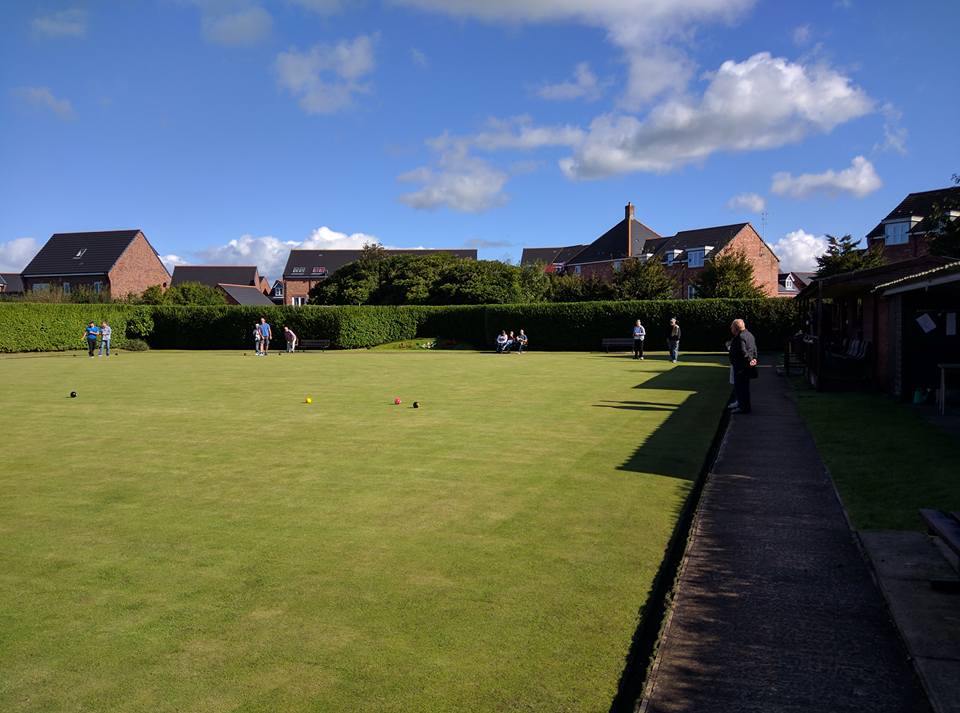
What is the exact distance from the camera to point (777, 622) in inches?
164

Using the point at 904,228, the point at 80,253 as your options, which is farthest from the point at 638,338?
the point at 80,253

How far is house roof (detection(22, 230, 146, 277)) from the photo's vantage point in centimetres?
7546

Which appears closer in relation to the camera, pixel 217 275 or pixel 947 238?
pixel 947 238

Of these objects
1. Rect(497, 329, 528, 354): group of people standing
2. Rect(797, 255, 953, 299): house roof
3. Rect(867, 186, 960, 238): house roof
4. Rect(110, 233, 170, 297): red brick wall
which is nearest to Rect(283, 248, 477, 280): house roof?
Rect(110, 233, 170, 297): red brick wall

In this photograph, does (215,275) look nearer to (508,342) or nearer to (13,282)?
(13,282)

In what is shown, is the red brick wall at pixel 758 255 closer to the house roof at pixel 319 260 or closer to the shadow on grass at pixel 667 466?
the house roof at pixel 319 260

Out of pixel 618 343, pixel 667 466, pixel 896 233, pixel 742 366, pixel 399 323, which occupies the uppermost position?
pixel 896 233

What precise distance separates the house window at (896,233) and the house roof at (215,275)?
3209 inches

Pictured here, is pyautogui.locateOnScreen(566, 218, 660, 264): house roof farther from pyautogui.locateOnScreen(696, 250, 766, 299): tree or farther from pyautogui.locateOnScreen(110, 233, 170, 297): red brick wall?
pyautogui.locateOnScreen(110, 233, 170, 297): red brick wall

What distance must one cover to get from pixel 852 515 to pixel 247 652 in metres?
5.07

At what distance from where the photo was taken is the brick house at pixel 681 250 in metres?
72.4

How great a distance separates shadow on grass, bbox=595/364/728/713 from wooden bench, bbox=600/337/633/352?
1823cm

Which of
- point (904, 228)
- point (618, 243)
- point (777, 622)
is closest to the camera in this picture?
point (777, 622)

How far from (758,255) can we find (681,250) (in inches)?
302
